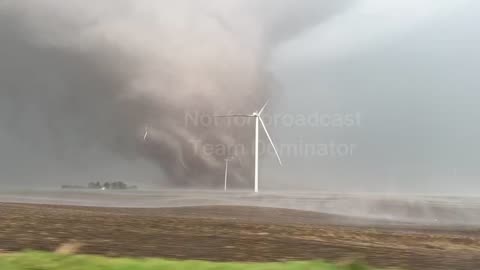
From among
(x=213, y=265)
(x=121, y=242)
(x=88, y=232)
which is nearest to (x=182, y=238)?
(x=121, y=242)

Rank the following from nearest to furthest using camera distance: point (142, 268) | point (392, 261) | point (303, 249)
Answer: point (142, 268) → point (392, 261) → point (303, 249)

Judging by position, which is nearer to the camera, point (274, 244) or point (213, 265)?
A: point (213, 265)

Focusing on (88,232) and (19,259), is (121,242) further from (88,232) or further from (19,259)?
(19,259)

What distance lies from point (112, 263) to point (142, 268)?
111cm

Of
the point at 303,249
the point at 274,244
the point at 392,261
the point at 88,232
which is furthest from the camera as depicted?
the point at 88,232

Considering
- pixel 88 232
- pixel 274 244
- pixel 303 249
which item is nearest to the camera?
pixel 303 249

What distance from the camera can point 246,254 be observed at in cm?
2861

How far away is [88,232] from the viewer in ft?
138

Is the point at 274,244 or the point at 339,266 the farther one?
the point at 274,244

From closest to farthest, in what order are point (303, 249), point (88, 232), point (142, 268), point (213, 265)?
point (142, 268) → point (213, 265) → point (303, 249) → point (88, 232)

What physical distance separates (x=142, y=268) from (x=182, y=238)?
831 inches

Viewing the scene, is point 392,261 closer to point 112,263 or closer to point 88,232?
point 112,263

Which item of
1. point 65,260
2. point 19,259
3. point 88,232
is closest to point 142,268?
point 65,260

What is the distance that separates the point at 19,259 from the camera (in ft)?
57.2
